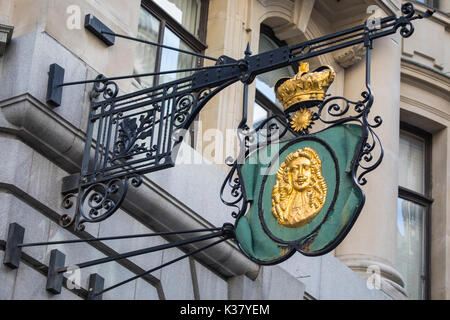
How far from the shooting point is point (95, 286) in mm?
10938

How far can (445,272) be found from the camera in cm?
1880

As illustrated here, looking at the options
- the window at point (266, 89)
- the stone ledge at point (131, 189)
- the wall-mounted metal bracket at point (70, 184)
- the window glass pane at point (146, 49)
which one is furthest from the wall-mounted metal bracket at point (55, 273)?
the window at point (266, 89)

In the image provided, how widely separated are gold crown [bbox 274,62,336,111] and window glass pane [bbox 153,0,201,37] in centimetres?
480

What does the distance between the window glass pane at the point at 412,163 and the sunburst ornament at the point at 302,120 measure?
31.6ft

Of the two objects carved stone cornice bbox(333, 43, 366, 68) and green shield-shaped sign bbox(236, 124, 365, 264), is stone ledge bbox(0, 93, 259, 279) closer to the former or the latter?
green shield-shaped sign bbox(236, 124, 365, 264)

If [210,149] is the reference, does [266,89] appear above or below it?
above

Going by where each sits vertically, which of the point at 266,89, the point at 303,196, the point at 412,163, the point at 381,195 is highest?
the point at 412,163

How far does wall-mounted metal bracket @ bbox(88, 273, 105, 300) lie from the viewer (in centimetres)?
1088

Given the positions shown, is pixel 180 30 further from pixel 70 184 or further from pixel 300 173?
pixel 300 173

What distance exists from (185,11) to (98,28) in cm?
381

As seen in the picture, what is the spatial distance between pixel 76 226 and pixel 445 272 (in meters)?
9.54

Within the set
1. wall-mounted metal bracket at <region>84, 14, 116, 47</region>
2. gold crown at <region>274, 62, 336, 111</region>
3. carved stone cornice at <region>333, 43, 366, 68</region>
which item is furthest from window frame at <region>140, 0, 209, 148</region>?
gold crown at <region>274, 62, 336, 111</region>

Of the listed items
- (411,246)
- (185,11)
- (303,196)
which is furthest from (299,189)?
(411,246)
